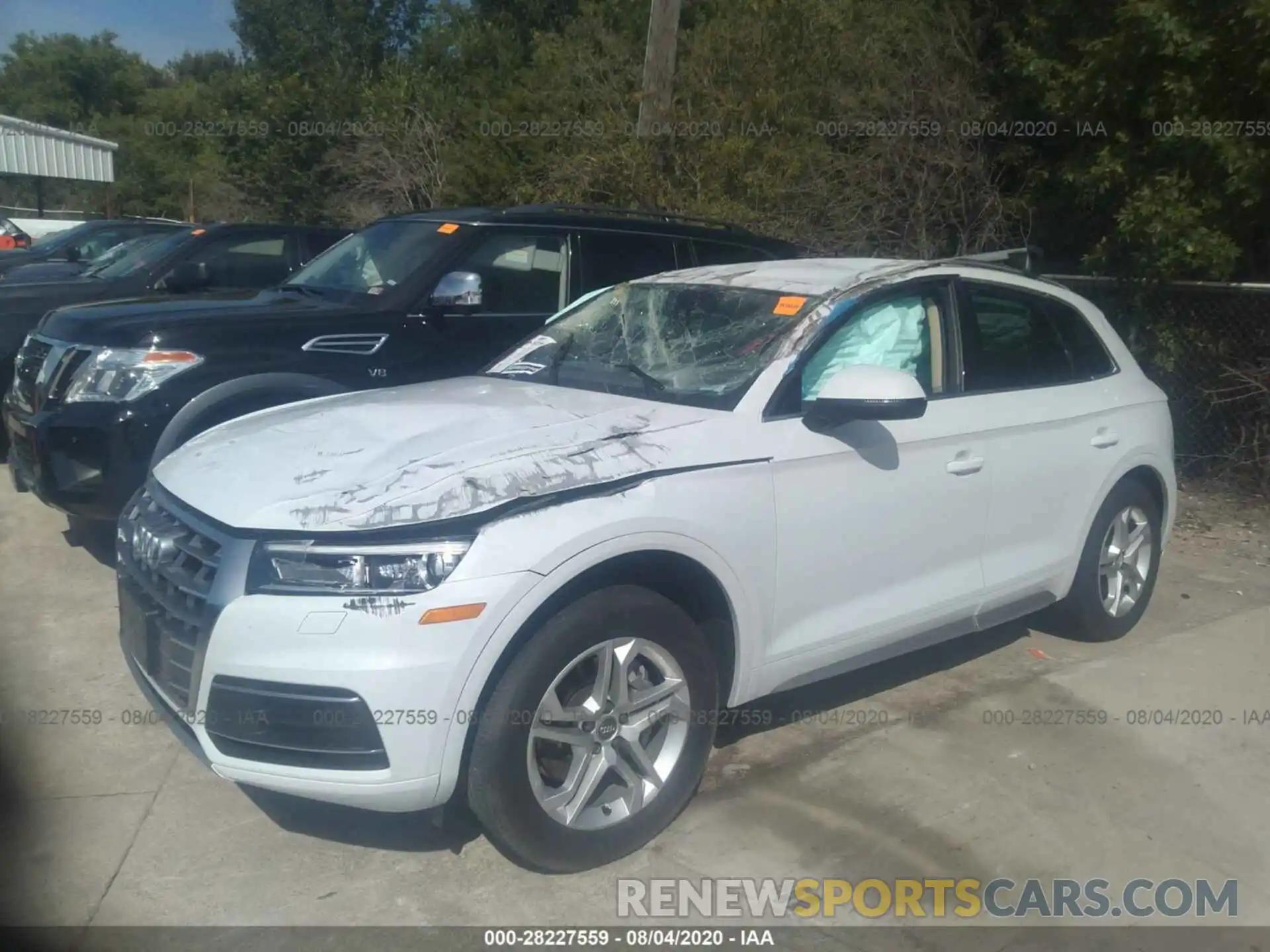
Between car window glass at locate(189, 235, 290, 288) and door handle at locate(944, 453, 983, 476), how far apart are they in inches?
252

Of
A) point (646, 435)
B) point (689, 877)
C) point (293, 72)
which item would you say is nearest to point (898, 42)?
point (646, 435)

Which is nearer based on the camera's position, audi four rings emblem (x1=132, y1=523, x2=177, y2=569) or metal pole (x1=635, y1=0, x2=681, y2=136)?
audi four rings emblem (x1=132, y1=523, x2=177, y2=569)

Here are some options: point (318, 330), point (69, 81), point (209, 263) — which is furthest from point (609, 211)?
point (69, 81)

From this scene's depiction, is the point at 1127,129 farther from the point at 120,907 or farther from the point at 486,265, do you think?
the point at 120,907

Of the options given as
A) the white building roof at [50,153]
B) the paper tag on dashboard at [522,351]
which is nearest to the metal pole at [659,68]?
the paper tag on dashboard at [522,351]

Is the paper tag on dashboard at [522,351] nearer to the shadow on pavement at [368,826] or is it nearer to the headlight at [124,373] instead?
the headlight at [124,373]

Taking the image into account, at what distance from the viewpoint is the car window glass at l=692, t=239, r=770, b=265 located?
732cm

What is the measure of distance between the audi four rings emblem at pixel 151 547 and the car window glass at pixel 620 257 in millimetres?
3701

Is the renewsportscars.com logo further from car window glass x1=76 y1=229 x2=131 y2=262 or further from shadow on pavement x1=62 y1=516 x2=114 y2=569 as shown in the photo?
car window glass x1=76 y1=229 x2=131 y2=262

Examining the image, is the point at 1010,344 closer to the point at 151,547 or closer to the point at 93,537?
the point at 151,547

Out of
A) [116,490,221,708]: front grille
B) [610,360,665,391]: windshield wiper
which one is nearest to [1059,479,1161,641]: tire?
[610,360,665,391]: windshield wiper

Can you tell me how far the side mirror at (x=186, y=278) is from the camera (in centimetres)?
886

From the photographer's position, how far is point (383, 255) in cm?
673

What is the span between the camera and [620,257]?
7008 millimetres
